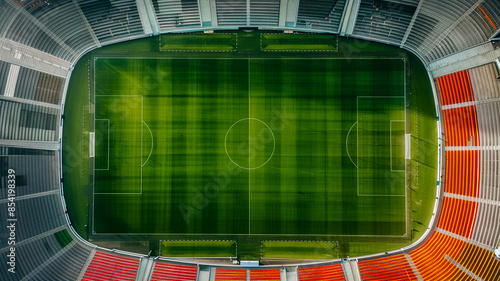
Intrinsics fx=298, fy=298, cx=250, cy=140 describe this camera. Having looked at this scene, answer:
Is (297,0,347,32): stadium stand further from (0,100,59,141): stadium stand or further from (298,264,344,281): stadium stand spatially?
(0,100,59,141): stadium stand

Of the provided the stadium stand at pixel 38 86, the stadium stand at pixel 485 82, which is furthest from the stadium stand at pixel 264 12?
the stadium stand at pixel 38 86

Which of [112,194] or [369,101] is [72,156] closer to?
[112,194]

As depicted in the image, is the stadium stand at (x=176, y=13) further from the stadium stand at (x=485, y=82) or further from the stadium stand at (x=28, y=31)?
the stadium stand at (x=485, y=82)

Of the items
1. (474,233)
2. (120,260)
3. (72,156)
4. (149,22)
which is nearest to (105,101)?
(72,156)

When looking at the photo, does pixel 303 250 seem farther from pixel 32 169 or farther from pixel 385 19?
pixel 32 169

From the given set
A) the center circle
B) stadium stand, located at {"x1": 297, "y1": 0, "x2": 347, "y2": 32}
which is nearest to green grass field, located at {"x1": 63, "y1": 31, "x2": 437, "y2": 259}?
the center circle
